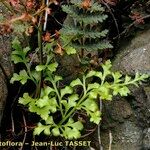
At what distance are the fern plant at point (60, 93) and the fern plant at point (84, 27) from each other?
17 cm

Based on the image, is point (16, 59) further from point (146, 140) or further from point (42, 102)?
point (146, 140)

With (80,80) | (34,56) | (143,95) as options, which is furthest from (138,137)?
(34,56)

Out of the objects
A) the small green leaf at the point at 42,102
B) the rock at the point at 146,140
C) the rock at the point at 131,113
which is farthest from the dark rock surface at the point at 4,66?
the rock at the point at 146,140

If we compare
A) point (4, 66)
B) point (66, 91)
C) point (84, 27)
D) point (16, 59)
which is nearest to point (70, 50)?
point (84, 27)

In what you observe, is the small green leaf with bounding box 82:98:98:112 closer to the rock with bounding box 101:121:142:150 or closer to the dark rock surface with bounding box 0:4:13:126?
the rock with bounding box 101:121:142:150

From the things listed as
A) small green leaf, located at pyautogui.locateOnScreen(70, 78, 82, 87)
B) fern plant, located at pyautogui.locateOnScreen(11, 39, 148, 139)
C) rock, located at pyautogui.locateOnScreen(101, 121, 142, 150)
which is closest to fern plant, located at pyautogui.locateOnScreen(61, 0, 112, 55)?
fern plant, located at pyautogui.locateOnScreen(11, 39, 148, 139)

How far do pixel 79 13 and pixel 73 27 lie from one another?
127 millimetres

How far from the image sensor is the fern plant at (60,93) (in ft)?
9.07

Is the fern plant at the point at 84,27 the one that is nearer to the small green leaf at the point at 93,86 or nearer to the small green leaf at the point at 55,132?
the small green leaf at the point at 93,86

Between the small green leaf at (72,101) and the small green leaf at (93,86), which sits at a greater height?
the small green leaf at (93,86)

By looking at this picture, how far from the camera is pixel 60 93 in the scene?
307cm

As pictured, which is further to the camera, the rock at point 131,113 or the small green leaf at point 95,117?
the rock at point 131,113

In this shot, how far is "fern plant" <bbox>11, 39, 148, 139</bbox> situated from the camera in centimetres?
277

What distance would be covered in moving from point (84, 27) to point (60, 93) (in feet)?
1.93
